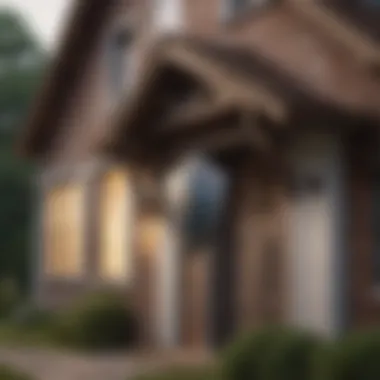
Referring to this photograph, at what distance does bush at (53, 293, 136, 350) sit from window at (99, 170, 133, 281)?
4.95 feet

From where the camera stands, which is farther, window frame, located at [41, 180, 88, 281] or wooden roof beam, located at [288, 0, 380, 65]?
window frame, located at [41, 180, 88, 281]

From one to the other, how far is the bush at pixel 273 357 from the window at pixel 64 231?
10.1 metres

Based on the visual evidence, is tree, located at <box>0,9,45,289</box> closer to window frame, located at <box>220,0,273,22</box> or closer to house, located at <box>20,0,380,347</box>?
house, located at <box>20,0,380,347</box>

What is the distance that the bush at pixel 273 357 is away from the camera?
9336mm

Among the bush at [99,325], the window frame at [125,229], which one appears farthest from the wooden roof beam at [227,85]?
the bush at [99,325]

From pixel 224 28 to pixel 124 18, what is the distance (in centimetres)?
466

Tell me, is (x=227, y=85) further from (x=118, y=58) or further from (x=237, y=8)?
(x=118, y=58)

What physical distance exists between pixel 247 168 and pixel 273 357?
510 cm

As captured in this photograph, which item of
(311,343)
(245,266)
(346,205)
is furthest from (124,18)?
(311,343)

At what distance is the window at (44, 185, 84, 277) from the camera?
19.9 m

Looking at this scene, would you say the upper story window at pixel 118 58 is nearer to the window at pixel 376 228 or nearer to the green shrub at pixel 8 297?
the green shrub at pixel 8 297

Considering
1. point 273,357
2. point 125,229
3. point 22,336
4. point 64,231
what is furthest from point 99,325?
point 273,357

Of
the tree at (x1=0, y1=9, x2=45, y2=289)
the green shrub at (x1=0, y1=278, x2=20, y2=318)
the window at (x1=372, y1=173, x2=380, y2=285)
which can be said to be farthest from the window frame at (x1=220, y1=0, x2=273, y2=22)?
the tree at (x1=0, y1=9, x2=45, y2=289)

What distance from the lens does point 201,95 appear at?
14.1m
